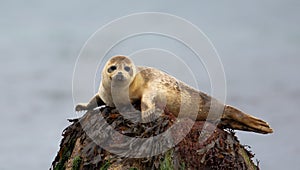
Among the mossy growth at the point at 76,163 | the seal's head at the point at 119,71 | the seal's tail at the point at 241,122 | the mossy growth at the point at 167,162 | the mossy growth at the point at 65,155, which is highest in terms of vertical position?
the seal's head at the point at 119,71

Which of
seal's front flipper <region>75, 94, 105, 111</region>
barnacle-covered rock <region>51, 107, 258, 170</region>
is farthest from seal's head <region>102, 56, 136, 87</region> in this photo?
seal's front flipper <region>75, 94, 105, 111</region>

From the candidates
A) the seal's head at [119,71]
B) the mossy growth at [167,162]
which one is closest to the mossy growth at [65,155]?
the seal's head at [119,71]

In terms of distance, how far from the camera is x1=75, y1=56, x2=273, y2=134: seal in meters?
12.5

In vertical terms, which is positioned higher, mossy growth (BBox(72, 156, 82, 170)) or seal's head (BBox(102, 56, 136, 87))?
seal's head (BBox(102, 56, 136, 87))

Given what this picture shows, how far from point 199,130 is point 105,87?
1995 millimetres

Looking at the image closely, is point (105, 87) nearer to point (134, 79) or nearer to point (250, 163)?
point (134, 79)

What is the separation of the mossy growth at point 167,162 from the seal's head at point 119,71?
172 centimetres

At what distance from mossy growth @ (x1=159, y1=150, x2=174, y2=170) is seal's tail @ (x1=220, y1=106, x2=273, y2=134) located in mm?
1971

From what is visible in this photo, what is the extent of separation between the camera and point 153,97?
490 inches

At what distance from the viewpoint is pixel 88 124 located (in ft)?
41.2

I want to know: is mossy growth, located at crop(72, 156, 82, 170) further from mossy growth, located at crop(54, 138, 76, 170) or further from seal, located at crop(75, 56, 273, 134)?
seal, located at crop(75, 56, 273, 134)

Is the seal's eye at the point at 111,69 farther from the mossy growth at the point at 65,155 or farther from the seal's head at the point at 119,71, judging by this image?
the mossy growth at the point at 65,155

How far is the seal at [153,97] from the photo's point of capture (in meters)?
12.5

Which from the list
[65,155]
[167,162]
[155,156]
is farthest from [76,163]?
[167,162]
